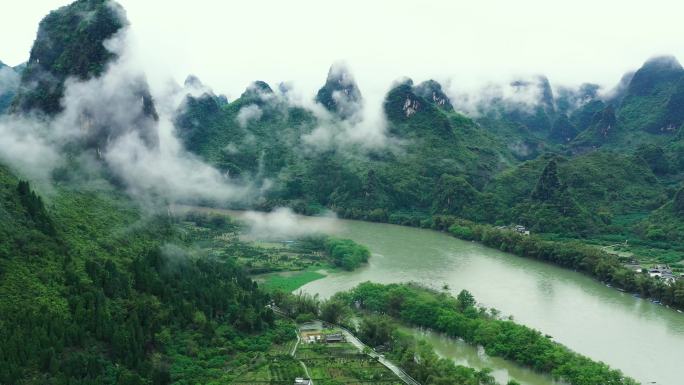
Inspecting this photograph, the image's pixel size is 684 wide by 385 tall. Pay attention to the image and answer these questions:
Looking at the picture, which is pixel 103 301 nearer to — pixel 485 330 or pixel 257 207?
pixel 485 330

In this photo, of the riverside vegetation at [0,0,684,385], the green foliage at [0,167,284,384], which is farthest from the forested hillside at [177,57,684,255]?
the green foliage at [0,167,284,384]

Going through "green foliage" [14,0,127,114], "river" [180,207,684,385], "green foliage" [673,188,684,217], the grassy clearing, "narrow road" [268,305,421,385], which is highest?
"green foliage" [14,0,127,114]

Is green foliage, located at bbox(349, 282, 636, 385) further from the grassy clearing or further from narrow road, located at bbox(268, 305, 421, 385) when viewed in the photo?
the grassy clearing

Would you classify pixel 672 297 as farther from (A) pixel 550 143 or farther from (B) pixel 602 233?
(A) pixel 550 143

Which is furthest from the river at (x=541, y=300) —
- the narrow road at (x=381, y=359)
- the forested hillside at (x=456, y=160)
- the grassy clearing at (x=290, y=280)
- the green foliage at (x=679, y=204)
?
the green foliage at (x=679, y=204)

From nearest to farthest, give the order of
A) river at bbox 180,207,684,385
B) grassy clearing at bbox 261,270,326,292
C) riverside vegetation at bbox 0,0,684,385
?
riverside vegetation at bbox 0,0,684,385
river at bbox 180,207,684,385
grassy clearing at bbox 261,270,326,292

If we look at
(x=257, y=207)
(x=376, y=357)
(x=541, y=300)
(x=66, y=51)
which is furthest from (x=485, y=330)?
(x=257, y=207)
